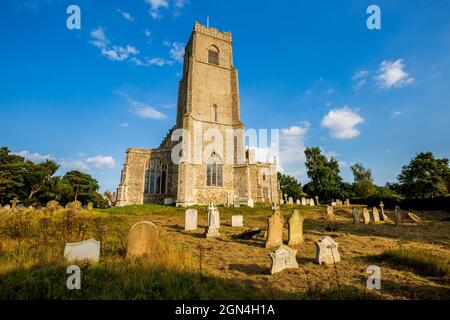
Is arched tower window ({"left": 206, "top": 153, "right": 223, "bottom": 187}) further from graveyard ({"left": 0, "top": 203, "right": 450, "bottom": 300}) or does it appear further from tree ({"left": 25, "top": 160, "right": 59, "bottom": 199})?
tree ({"left": 25, "top": 160, "right": 59, "bottom": 199})

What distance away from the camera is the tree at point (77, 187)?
1363 inches

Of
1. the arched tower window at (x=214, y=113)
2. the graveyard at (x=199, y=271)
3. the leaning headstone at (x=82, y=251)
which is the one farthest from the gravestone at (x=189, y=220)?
the arched tower window at (x=214, y=113)

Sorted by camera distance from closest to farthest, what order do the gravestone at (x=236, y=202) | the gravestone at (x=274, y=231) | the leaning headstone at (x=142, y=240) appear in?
the leaning headstone at (x=142, y=240) < the gravestone at (x=274, y=231) < the gravestone at (x=236, y=202)

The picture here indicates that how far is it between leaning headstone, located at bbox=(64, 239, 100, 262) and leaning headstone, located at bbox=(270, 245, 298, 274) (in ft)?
12.3

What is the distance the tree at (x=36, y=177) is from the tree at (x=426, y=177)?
5468 centimetres

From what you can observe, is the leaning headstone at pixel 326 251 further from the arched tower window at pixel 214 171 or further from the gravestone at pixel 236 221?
the arched tower window at pixel 214 171

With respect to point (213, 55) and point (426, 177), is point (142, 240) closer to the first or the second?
point (213, 55)

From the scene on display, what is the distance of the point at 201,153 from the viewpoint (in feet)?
80.1

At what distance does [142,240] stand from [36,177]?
38.3m

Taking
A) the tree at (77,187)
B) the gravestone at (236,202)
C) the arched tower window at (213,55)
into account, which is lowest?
the gravestone at (236,202)

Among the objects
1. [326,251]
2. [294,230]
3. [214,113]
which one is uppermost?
[214,113]

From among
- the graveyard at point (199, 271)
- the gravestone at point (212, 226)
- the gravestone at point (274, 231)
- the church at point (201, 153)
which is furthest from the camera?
the church at point (201, 153)

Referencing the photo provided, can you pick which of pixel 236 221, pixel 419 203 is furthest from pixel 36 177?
pixel 419 203
